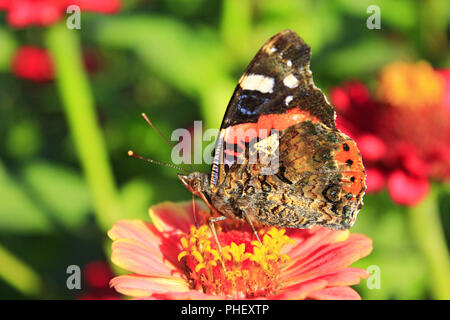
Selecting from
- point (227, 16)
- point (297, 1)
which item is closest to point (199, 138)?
point (227, 16)

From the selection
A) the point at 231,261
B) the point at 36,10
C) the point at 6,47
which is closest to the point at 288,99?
the point at 231,261

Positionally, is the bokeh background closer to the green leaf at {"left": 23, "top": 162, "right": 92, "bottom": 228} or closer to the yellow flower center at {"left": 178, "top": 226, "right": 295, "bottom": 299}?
the green leaf at {"left": 23, "top": 162, "right": 92, "bottom": 228}

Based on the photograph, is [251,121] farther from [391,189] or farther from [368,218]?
[368,218]

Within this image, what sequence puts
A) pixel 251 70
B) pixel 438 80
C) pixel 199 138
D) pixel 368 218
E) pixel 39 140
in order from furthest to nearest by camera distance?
pixel 39 140
pixel 199 138
pixel 368 218
pixel 438 80
pixel 251 70

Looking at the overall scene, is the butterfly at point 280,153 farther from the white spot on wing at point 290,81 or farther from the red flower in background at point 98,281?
the red flower in background at point 98,281

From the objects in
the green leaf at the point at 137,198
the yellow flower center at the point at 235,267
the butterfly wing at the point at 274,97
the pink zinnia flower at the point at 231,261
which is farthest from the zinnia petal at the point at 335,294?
the green leaf at the point at 137,198
